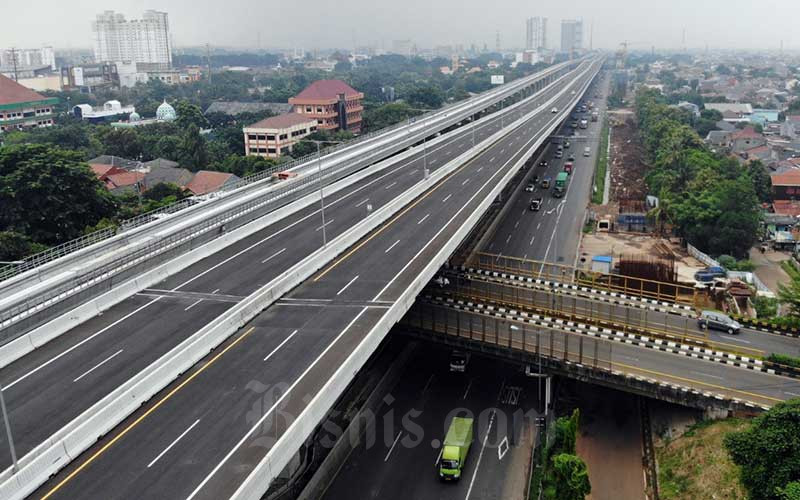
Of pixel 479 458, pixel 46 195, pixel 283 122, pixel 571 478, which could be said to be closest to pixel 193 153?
pixel 283 122

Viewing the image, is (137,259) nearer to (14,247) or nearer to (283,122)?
(14,247)

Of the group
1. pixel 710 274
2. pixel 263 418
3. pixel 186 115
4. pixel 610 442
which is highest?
pixel 186 115

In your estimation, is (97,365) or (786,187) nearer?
(97,365)

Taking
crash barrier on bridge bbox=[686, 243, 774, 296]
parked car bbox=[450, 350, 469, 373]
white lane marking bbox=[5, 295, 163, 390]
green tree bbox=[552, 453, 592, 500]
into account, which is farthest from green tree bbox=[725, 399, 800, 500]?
crash barrier on bridge bbox=[686, 243, 774, 296]

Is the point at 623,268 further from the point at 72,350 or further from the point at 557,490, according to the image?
the point at 72,350

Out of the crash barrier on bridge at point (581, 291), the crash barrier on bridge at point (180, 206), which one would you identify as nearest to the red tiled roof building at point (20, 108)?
the crash barrier on bridge at point (180, 206)

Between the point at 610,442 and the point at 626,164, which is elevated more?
the point at 626,164

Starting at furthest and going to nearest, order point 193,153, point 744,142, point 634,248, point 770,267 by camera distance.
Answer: point 744,142
point 193,153
point 634,248
point 770,267
